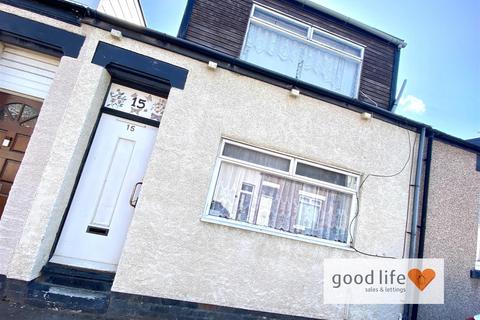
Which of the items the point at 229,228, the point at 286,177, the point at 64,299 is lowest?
the point at 64,299

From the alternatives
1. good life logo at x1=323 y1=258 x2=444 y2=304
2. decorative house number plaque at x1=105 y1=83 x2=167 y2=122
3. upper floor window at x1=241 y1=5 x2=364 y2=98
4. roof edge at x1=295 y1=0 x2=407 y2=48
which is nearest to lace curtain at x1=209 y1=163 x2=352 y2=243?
good life logo at x1=323 y1=258 x2=444 y2=304

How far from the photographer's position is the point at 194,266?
3.52 meters

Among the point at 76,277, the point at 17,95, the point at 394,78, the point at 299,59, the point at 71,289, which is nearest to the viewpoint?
the point at 71,289

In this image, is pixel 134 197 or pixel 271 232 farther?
pixel 271 232

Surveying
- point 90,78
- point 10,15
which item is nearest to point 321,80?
point 90,78

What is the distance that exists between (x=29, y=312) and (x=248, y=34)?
18.6ft

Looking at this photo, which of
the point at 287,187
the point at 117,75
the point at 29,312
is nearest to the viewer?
the point at 29,312

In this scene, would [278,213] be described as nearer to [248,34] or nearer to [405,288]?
[405,288]

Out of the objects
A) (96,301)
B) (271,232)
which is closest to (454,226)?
(271,232)

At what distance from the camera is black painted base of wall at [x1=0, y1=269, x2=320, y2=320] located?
3074mm

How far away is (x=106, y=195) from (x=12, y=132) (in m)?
1.65

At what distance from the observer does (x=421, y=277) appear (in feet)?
14.6

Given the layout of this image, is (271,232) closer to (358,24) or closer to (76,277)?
(76,277)

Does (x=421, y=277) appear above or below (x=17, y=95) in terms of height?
below
